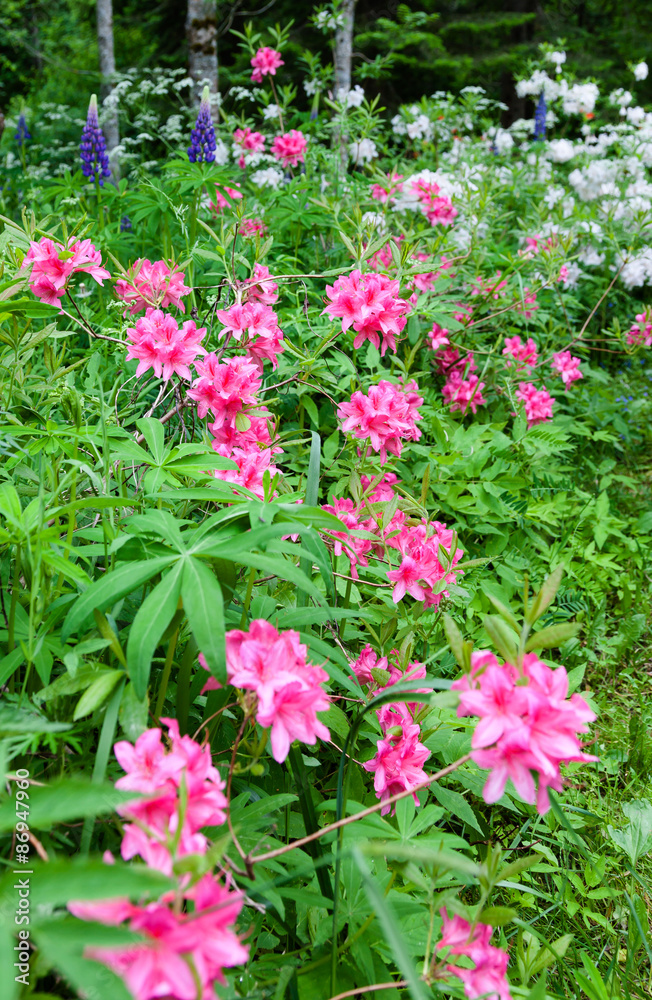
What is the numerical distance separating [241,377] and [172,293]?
14.5 inches

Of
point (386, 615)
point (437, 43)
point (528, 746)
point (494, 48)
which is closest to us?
point (528, 746)

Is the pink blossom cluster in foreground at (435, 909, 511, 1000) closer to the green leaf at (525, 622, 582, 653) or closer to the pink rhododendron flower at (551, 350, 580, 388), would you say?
the green leaf at (525, 622, 582, 653)

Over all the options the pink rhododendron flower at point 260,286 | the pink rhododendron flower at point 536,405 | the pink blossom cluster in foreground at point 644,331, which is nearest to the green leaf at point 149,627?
the pink rhododendron flower at point 260,286

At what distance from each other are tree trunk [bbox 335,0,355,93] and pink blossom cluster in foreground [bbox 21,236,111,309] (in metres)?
4.13

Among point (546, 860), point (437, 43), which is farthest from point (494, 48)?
point (546, 860)

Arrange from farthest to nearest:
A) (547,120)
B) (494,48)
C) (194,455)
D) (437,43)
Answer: (494,48) < (437,43) < (547,120) < (194,455)

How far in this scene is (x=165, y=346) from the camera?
146cm

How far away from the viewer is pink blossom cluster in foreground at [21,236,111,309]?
159 cm

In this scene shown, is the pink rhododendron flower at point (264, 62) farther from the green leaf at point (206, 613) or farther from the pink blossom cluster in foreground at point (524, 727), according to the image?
the pink blossom cluster in foreground at point (524, 727)

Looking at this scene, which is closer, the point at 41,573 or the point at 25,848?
the point at 25,848

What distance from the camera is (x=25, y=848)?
37.1 inches

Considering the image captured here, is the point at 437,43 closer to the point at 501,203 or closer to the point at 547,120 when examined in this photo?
the point at 547,120

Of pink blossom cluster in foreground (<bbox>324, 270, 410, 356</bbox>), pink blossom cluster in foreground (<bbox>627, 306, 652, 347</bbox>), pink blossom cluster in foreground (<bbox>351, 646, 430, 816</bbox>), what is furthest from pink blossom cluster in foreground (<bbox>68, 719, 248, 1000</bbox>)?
pink blossom cluster in foreground (<bbox>627, 306, 652, 347</bbox>)

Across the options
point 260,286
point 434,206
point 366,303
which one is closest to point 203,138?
point 434,206
